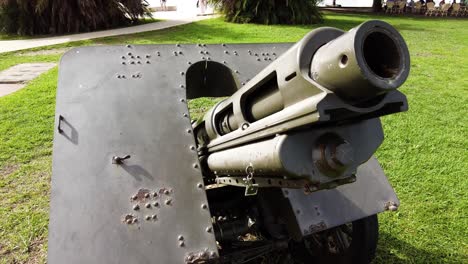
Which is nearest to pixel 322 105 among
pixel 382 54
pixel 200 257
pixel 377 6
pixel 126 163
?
pixel 382 54

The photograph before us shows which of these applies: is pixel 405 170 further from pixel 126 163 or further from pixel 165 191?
pixel 126 163

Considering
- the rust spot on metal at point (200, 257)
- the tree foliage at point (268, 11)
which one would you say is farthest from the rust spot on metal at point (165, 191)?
the tree foliage at point (268, 11)

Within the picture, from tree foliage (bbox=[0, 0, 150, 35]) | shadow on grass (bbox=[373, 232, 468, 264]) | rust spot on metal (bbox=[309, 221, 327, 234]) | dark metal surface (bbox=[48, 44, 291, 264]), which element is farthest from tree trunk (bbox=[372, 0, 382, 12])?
rust spot on metal (bbox=[309, 221, 327, 234])

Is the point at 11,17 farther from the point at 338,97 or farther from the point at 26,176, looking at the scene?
the point at 338,97

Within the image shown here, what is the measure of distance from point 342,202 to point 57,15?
44.6 ft

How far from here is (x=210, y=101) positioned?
6.72 meters

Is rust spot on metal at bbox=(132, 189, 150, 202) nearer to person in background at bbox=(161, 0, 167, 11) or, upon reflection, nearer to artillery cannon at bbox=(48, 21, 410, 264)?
artillery cannon at bbox=(48, 21, 410, 264)

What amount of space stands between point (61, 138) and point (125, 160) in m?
0.38

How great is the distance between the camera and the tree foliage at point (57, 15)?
518 inches

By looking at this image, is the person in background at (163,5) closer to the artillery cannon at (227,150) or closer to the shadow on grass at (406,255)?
the artillery cannon at (227,150)

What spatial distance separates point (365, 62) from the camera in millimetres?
1172

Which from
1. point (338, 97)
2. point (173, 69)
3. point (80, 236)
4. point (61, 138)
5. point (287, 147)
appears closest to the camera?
point (338, 97)

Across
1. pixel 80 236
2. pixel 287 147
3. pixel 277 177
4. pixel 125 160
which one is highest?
pixel 287 147

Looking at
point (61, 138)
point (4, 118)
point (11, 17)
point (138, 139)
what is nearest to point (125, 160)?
point (138, 139)
